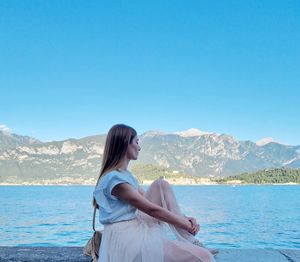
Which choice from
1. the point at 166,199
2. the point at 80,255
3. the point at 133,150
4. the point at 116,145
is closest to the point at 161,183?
the point at 166,199

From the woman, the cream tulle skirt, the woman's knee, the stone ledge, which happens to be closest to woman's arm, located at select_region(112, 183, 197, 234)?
the woman

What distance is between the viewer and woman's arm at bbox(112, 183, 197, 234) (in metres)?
3.04

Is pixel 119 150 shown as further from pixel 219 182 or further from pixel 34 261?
pixel 219 182

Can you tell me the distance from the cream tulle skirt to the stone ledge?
1.24 meters

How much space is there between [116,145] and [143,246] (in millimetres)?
747

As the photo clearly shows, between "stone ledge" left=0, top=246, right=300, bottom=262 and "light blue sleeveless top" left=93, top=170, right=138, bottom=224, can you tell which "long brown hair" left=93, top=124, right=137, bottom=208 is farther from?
"stone ledge" left=0, top=246, right=300, bottom=262

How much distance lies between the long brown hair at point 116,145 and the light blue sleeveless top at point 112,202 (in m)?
0.11

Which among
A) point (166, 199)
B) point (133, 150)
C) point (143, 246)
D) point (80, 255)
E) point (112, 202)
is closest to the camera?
point (143, 246)

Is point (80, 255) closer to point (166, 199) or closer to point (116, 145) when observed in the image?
point (166, 199)

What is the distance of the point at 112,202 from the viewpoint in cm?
313

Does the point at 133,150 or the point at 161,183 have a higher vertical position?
the point at 133,150

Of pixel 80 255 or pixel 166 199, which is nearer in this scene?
pixel 166 199

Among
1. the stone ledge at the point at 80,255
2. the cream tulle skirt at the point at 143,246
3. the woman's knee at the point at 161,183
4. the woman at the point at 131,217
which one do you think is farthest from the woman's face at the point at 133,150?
the stone ledge at the point at 80,255

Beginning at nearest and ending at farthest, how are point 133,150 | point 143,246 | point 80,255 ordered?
point 143,246, point 133,150, point 80,255
